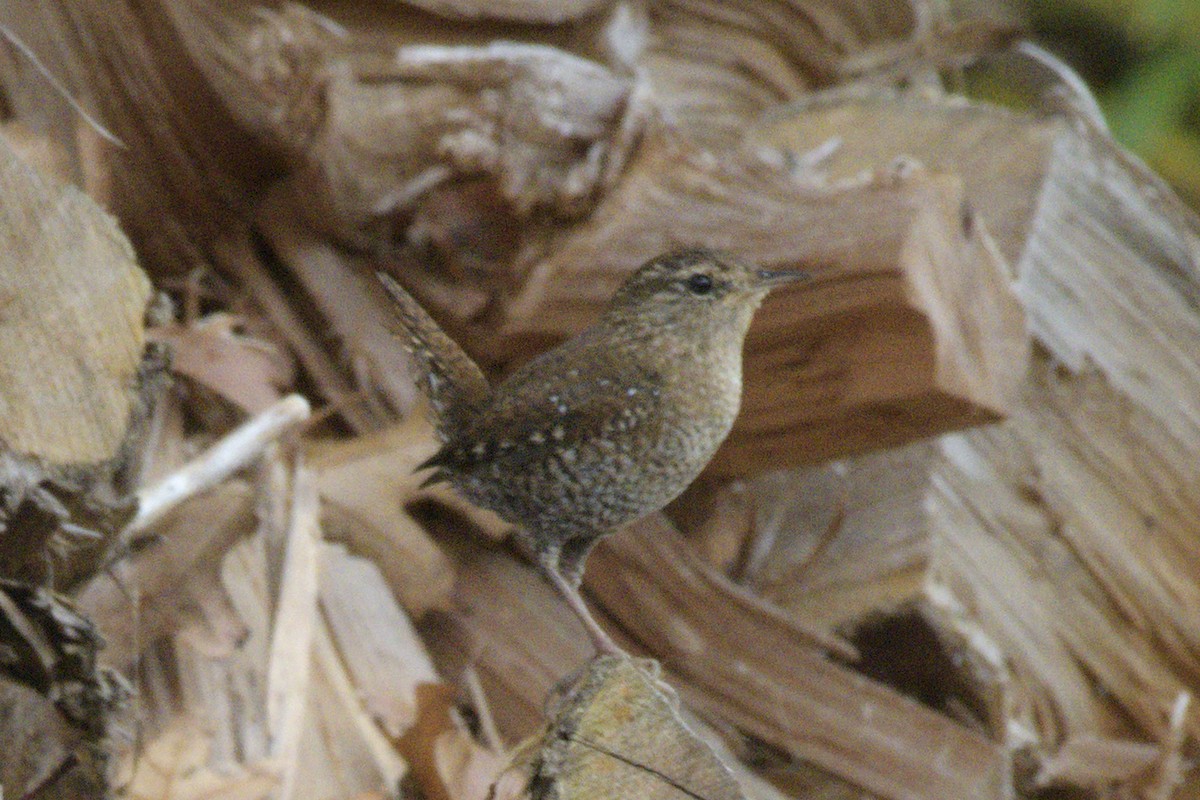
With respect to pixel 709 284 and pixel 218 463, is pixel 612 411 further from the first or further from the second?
pixel 218 463

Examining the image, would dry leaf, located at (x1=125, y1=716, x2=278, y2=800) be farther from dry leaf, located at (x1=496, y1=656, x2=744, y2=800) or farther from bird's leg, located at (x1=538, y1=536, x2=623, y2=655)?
dry leaf, located at (x1=496, y1=656, x2=744, y2=800)

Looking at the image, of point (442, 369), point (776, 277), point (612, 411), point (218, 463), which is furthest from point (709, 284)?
point (218, 463)

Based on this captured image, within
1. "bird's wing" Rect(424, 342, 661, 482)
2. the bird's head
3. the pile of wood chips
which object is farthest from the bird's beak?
the pile of wood chips

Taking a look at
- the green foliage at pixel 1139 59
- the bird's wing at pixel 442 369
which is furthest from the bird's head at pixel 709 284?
the green foliage at pixel 1139 59

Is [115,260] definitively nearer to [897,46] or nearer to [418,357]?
[418,357]

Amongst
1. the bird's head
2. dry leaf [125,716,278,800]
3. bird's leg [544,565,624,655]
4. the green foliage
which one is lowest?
the green foliage

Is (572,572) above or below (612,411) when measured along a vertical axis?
below

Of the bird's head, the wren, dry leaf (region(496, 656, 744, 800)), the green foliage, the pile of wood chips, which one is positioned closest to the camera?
dry leaf (region(496, 656, 744, 800))
